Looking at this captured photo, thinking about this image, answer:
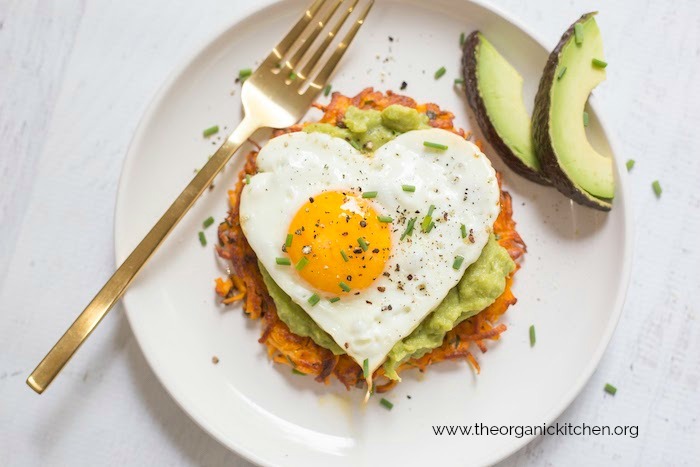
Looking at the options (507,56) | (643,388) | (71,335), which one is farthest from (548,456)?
(71,335)

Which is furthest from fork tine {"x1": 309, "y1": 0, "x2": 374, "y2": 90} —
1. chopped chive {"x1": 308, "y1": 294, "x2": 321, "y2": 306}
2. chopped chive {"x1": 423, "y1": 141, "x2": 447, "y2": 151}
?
chopped chive {"x1": 308, "y1": 294, "x2": 321, "y2": 306}

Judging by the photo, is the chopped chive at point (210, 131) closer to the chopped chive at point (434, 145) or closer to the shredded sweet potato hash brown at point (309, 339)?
the shredded sweet potato hash brown at point (309, 339)

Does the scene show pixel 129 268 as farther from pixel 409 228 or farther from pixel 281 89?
pixel 409 228

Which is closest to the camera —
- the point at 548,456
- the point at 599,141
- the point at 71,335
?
the point at 71,335

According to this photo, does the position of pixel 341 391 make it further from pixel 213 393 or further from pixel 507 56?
pixel 507 56

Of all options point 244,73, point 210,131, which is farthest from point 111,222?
point 244,73

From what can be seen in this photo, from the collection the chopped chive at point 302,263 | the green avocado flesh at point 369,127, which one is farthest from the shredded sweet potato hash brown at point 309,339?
the chopped chive at point 302,263

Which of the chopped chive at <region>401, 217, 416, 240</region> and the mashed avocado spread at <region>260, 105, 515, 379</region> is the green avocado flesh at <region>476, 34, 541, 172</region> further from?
the chopped chive at <region>401, 217, 416, 240</region>
